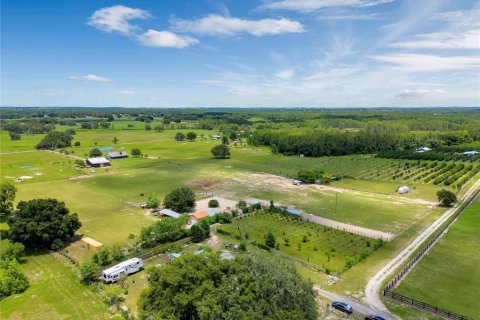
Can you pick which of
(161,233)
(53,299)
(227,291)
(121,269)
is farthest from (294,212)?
(53,299)

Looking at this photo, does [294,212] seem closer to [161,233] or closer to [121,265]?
[161,233]

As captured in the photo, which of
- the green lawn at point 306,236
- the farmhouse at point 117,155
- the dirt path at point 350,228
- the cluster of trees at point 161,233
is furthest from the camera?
the farmhouse at point 117,155

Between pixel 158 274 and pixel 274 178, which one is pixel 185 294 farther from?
pixel 274 178

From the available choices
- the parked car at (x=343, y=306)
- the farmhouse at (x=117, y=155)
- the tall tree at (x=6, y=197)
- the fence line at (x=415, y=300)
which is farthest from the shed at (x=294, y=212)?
the farmhouse at (x=117, y=155)

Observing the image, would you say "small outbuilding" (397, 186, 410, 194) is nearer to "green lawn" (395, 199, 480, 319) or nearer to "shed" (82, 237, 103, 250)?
"green lawn" (395, 199, 480, 319)

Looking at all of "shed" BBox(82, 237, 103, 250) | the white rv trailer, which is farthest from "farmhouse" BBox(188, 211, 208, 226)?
the white rv trailer

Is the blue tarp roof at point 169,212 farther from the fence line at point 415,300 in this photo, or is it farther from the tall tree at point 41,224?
the fence line at point 415,300
